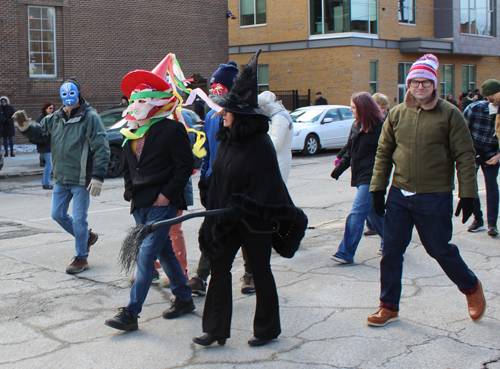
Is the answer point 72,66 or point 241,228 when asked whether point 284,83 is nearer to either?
point 72,66

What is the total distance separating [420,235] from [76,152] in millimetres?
3444

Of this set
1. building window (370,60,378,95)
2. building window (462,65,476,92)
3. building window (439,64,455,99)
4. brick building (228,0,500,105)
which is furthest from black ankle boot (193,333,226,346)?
building window (462,65,476,92)

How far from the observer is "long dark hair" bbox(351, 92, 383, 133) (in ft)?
19.7

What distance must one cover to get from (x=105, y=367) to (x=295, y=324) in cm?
144

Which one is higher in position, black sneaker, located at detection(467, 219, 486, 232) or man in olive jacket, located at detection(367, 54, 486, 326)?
man in olive jacket, located at detection(367, 54, 486, 326)

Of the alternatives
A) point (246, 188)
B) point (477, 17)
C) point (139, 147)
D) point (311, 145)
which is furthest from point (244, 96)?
point (477, 17)

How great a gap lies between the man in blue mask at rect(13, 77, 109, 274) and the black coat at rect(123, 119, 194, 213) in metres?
1.52

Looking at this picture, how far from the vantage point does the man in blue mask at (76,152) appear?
19.5ft

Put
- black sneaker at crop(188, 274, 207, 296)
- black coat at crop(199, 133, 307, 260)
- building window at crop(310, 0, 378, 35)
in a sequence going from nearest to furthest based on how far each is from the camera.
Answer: black coat at crop(199, 133, 307, 260), black sneaker at crop(188, 274, 207, 296), building window at crop(310, 0, 378, 35)

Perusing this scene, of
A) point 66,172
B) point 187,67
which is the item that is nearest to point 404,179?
point 66,172

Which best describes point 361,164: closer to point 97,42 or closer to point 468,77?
point 97,42

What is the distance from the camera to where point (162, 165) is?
4.45m

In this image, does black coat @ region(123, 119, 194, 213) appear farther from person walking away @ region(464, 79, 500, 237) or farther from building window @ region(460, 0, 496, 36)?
building window @ region(460, 0, 496, 36)

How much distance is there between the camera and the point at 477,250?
21.7ft
